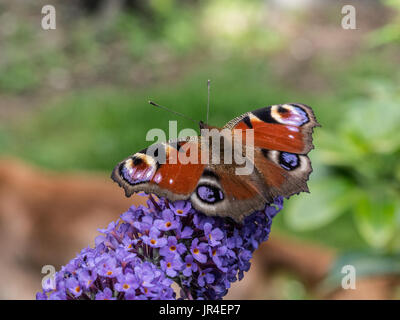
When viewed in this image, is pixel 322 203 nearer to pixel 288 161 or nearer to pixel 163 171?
pixel 288 161

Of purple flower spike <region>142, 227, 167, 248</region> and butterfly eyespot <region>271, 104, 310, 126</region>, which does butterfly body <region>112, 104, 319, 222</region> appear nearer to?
butterfly eyespot <region>271, 104, 310, 126</region>

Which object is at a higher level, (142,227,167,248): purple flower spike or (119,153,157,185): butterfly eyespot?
(119,153,157,185): butterfly eyespot

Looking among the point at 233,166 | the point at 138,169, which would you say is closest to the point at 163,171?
the point at 138,169

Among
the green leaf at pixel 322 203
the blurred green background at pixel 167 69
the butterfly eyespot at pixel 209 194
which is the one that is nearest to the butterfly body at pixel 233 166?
the butterfly eyespot at pixel 209 194

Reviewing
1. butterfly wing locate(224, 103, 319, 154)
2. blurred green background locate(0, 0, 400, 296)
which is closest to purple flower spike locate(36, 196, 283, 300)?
butterfly wing locate(224, 103, 319, 154)

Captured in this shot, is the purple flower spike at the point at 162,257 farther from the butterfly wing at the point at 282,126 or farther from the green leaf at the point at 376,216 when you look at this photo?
the green leaf at the point at 376,216

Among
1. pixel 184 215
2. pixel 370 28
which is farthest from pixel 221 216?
pixel 370 28
